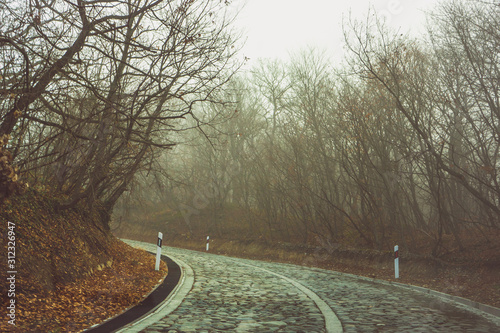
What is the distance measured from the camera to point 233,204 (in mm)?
40719

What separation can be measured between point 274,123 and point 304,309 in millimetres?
28199

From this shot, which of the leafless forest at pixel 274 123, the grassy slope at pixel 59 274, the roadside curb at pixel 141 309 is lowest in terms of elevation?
the roadside curb at pixel 141 309

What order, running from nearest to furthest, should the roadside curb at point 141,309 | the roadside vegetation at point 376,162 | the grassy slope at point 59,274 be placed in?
the roadside curb at point 141,309, the grassy slope at point 59,274, the roadside vegetation at point 376,162

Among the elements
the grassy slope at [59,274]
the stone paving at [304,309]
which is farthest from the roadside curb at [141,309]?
the stone paving at [304,309]

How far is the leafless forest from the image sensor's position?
8547mm

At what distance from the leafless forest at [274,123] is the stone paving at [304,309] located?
11.9 ft

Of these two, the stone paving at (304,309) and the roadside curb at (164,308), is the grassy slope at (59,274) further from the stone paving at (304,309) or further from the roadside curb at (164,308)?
the stone paving at (304,309)

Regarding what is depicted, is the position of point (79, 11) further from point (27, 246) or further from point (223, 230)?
point (223, 230)

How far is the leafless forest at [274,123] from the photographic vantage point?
28.0 ft

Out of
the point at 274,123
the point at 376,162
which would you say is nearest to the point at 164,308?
the point at 376,162

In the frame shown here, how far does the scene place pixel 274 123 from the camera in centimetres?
3612

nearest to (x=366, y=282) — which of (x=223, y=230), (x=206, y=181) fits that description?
(x=223, y=230)

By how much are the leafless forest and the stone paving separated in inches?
143

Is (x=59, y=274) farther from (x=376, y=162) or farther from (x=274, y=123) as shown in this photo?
(x=274, y=123)
